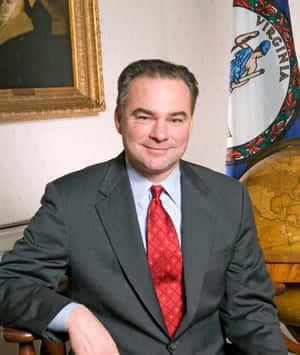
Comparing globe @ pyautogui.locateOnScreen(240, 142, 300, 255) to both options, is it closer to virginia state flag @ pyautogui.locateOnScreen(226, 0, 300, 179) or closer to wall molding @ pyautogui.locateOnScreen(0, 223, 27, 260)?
virginia state flag @ pyautogui.locateOnScreen(226, 0, 300, 179)

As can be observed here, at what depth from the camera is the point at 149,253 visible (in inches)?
66.9

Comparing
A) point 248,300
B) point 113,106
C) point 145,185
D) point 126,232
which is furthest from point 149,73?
point 113,106

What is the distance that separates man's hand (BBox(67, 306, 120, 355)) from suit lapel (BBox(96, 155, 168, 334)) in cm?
20

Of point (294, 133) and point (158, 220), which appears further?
point (294, 133)

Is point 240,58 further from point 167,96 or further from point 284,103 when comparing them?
point 167,96

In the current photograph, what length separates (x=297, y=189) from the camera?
7.11 ft

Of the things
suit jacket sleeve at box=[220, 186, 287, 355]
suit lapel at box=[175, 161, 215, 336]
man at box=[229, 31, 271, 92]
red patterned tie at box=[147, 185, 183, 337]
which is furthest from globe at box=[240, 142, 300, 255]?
man at box=[229, 31, 271, 92]

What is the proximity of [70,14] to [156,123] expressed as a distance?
5.62ft

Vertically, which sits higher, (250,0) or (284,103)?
(250,0)

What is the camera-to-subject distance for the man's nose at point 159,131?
1.67m

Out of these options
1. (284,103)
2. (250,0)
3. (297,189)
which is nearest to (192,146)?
(284,103)

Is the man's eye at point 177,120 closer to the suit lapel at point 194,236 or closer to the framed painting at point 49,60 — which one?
the suit lapel at point 194,236

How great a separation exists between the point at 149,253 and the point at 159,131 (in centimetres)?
39

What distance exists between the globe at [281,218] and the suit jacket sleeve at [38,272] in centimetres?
88
